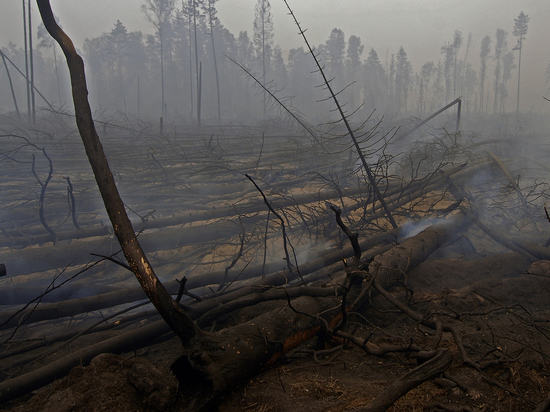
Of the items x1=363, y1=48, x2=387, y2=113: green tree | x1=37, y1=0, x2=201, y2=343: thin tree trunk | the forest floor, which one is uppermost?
x1=363, y1=48, x2=387, y2=113: green tree

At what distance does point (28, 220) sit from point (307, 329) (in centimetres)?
707

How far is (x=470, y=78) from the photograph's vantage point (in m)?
60.6

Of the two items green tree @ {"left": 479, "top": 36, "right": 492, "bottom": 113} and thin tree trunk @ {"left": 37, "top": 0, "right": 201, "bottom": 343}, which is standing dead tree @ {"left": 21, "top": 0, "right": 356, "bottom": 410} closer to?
thin tree trunk @ {"left": 37, "top": 0, "right": 201, "bottom": 343}

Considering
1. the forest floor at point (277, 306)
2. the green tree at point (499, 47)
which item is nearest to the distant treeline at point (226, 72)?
the green tree at point (499, 47)

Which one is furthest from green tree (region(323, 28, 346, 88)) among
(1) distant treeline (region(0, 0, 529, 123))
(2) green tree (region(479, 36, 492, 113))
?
(2) green tree (region(479, 36, 492, 113))

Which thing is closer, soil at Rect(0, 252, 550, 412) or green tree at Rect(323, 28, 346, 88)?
soil at Rect(0, 252, 550, 412)

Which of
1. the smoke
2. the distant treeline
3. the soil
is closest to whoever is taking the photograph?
the soil

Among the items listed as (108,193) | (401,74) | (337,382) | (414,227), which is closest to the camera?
(108,193)

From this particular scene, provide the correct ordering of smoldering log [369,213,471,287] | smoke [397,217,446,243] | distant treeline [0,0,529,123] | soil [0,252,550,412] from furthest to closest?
distant treeline [0,0,529,123]
smoke [397,217,446,243]
smoldering log [369,213,471,287]
soil [0,252,550,412]

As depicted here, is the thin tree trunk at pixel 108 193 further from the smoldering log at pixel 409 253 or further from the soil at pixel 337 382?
the smoldering log at pixel 409 253

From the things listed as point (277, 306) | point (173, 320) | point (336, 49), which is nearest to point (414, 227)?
point (277, 306)

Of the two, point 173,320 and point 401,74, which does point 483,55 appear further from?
point 173,320

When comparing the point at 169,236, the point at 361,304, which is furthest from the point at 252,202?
the point at 361,304

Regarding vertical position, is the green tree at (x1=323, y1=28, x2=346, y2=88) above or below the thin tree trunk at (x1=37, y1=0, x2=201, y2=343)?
above
